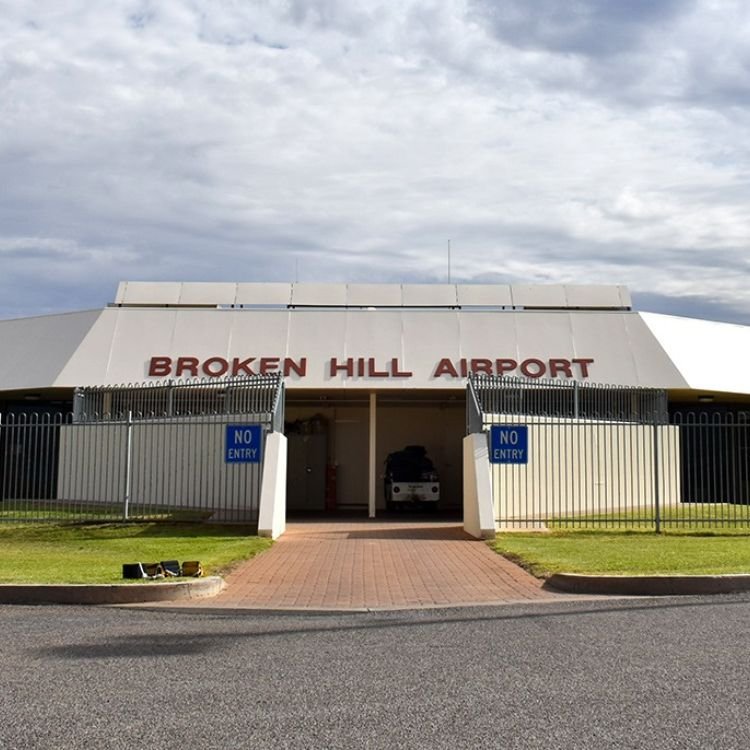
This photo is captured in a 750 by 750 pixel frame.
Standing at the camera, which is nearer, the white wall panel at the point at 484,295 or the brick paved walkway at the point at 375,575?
the brick paved walkway at the point at 375,575

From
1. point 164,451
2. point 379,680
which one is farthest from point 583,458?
point 379,680

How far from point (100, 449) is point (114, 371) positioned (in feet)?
11.4

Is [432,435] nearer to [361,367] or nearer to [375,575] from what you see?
[361,367]

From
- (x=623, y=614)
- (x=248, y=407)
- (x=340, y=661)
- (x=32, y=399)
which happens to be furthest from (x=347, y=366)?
(x=340, y=661)

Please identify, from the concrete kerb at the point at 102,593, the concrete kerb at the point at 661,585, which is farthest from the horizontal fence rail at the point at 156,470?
the concrete kerb at the point at 661,585

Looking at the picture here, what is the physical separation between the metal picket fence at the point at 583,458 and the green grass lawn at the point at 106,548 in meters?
5.22

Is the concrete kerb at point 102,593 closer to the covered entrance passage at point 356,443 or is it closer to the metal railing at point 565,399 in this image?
the metal railing at point 565,399

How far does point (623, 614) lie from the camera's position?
10.5 metres

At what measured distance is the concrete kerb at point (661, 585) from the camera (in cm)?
1210

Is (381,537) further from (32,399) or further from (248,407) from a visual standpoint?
(32,399)

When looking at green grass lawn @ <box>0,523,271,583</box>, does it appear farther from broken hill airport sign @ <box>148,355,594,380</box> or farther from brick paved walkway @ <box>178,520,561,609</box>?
broken hill airport sign @ <box>148,355,594,380</box>

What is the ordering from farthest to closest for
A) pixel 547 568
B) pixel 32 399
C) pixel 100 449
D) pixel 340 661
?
pixel 32 399 → pixel 100 449 → pixel 547 568 → pixel 340 661

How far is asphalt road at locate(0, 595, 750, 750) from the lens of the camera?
5980mm

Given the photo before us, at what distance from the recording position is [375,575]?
14.0 m
